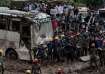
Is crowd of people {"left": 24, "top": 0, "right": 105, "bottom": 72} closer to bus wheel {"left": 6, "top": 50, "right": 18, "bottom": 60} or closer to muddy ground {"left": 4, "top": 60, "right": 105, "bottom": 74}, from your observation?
muddy ground {"left": 4, "top": 60, "right": 105, "bottom": 74}

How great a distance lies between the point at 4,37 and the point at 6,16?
122 centimetres

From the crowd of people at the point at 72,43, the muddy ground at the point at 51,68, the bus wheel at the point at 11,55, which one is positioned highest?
the crowd of people at the point at 72,43

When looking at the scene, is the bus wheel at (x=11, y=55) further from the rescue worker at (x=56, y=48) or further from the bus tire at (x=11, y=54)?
the rescue worker at (x=56, y=48)

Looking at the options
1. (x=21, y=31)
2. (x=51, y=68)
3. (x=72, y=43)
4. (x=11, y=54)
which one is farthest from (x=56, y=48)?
(x=11, y=54)

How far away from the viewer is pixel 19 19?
74.7ft

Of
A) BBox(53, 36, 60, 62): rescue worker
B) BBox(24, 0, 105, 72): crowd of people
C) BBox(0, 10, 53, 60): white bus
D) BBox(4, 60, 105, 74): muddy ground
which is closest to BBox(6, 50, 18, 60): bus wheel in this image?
BBox(0, 10, 53, 60): white bus

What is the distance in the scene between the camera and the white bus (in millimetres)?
22422

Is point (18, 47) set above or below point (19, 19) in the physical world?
below

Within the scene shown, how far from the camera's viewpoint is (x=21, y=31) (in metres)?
22.7

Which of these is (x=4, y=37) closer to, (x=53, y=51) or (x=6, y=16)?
(x=6, y=16)

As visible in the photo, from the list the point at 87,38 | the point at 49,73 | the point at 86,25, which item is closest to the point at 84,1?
the point at 86,25

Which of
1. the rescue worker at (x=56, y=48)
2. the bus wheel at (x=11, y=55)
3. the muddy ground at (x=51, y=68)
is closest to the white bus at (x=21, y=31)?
the bus wheel at (x=11, y=55)

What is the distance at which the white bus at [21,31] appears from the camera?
22422mm

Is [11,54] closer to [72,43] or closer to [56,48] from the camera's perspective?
[56,48]
